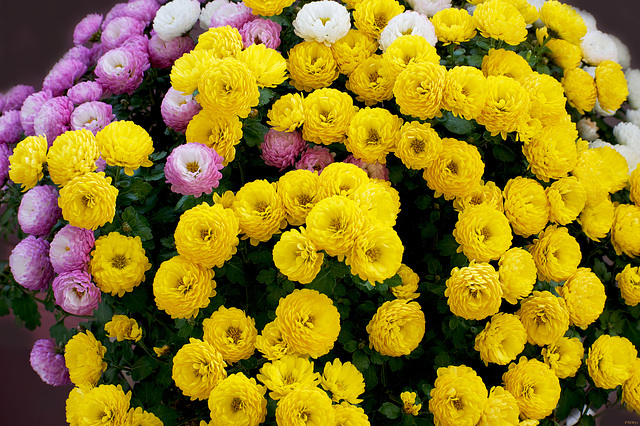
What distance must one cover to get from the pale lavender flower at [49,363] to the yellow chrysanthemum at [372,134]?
745mm

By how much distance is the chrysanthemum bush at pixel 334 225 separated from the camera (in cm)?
80

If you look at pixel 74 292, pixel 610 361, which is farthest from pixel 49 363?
pixel 610 361

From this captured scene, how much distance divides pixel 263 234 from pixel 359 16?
480 millimetres

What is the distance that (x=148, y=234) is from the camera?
2.87ft

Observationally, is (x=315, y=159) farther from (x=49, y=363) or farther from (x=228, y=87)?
(x=49, y=363)

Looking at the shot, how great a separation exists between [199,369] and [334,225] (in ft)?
1.00

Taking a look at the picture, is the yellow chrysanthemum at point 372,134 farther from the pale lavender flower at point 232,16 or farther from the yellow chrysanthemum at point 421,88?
the pale lavender flower at point 232,16

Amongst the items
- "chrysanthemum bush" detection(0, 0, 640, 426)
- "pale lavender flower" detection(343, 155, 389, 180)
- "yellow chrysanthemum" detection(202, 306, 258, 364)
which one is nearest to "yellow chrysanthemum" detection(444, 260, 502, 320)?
"chrysanthemum bush" detection(0, 0, 640, 426)

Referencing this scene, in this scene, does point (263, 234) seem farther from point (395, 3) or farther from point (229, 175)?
point (395, 3)

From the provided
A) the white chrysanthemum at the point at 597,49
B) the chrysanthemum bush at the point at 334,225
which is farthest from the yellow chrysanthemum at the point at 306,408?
the white chrysanthemum at the point at 597,49

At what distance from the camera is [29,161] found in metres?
0.88

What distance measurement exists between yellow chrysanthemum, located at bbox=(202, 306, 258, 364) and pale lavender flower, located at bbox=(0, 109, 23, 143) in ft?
2.39

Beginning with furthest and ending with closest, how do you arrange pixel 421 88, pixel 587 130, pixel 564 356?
pixel 587 130 < pixel 564 356 < pixel 421 88

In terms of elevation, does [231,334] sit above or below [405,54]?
below
